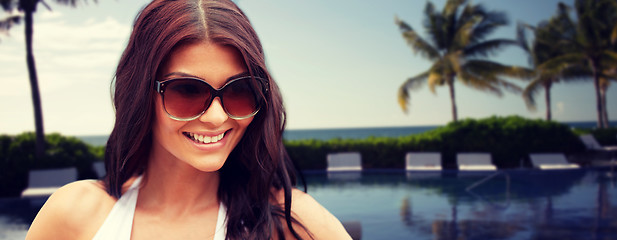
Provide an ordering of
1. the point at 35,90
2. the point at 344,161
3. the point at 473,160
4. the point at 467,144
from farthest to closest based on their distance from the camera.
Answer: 1. the point at 467,144
2. the point at 344,161
3. the point at 473,160
4. the point at 35,90

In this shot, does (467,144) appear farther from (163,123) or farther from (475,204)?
(163,123)

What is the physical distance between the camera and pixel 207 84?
972 mm

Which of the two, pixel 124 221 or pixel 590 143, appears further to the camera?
pixel 590 143

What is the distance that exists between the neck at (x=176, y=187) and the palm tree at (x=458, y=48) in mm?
20600

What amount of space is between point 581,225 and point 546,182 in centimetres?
608

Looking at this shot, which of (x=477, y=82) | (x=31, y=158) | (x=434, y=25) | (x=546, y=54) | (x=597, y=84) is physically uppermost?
(x=434, y=25)

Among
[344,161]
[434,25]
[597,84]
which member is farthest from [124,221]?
[597,84]

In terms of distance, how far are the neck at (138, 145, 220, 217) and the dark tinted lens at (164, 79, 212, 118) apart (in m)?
0.25

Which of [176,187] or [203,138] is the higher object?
[203,138]

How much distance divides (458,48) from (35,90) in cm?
1893

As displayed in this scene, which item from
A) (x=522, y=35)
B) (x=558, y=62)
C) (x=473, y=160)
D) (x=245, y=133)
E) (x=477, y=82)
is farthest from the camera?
(x=522, y=35)

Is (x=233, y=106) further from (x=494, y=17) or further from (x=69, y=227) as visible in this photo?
(x=494, y=17)

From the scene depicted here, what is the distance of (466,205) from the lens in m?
9.72

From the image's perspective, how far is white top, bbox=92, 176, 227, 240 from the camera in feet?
3.62
